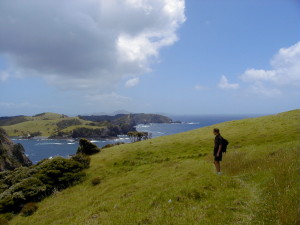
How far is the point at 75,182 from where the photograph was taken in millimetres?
32406

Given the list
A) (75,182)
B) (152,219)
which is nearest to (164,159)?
(75,182)

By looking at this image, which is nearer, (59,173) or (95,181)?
(95,181)

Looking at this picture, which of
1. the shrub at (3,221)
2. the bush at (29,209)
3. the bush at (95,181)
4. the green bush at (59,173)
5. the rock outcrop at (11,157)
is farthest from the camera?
the rock outcrop at (11,157)

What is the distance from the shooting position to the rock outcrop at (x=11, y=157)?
11050 cm

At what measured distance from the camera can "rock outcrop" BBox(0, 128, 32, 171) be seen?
363 feet

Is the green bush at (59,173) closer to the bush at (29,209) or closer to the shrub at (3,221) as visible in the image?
the bush at (29,209)

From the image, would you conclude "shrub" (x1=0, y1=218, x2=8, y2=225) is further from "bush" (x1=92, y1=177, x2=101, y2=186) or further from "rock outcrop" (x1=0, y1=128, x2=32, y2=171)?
"rock outcrop" (x1=0, y1=128, x2=32, y2=171)

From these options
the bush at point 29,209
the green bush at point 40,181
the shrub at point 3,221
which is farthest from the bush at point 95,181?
the shrub at point 3,221

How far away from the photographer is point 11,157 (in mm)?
128125

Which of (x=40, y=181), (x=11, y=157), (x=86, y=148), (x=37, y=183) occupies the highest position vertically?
(x=86, y=148)

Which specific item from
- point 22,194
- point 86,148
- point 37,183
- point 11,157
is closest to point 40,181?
point 37,183

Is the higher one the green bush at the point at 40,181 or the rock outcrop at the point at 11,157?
the green bush at the point at 40,181

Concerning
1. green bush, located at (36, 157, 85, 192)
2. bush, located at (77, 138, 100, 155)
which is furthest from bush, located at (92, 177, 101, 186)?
bush, located at (77, 138, 100, 155)

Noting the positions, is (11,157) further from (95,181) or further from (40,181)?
(95,181)
